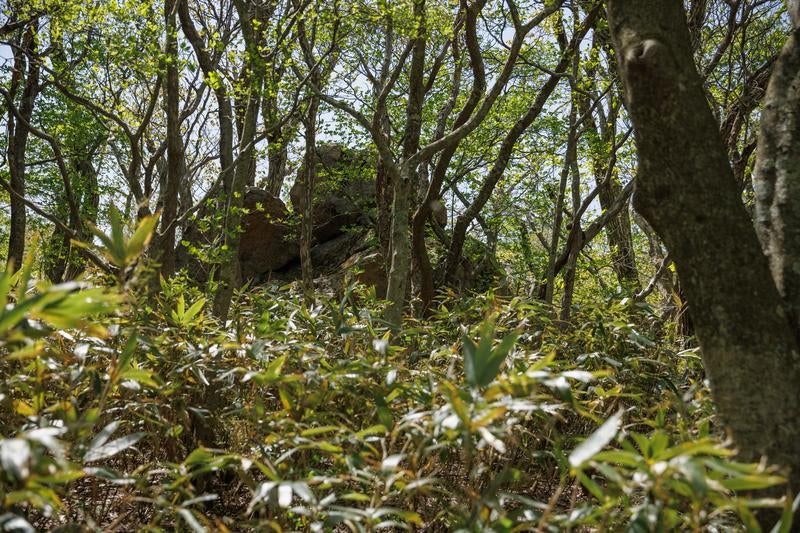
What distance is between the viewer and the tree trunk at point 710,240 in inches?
67.7

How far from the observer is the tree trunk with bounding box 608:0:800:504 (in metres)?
1.72

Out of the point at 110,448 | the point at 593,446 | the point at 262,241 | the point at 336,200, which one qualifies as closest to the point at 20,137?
the point at 262,241

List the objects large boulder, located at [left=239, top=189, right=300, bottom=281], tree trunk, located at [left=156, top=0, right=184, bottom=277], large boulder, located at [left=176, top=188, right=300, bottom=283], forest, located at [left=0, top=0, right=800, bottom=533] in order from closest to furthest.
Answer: forest, located at [left=0, top=0, right=800, bottom=533] → tree trunk, located at [left=156, top=0, right=184, bottom=277] → large boulder, located at [left=176, top=188, right=300, bottom=283] → large boulder, located at [left=239, top=189, right=300, bottom=281]

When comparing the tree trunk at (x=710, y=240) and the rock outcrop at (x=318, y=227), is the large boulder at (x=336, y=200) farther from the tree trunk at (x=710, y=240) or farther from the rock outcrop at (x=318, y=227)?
the tree trunk at (x=710, y=240)

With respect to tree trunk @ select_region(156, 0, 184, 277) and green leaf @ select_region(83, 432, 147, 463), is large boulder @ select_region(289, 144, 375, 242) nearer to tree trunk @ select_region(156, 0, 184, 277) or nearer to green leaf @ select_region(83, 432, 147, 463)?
tree trunk @ select_region(156, 0, 184, 277)

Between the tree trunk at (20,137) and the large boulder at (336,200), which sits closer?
the tree trunk at (20,137)

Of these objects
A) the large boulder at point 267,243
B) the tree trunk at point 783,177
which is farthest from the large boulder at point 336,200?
the tree trunk at point 783,177

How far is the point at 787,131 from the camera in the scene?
6.47 feet

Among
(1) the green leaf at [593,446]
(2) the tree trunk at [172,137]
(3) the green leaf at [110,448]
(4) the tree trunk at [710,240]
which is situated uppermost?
(2) the tree trunk at [172,137]

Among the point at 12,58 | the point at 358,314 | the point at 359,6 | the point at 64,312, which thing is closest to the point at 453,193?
the point at 359,6

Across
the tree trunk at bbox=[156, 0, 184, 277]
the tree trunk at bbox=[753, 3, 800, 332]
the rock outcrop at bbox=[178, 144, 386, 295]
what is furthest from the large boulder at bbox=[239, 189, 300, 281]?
the tree trunk at bbox=[753, 3, 800, 332]

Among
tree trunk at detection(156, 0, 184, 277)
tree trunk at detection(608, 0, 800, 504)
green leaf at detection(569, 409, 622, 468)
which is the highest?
tree trunk at detection(156, 0, 184, 277)

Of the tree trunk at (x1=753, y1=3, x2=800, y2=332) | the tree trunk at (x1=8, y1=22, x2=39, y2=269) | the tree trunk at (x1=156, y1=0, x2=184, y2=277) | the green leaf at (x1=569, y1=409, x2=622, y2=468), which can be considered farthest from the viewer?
the tree trunk at (x1=8, y1=22, x2=39, y2=269)

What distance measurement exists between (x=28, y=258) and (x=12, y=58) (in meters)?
11.7
